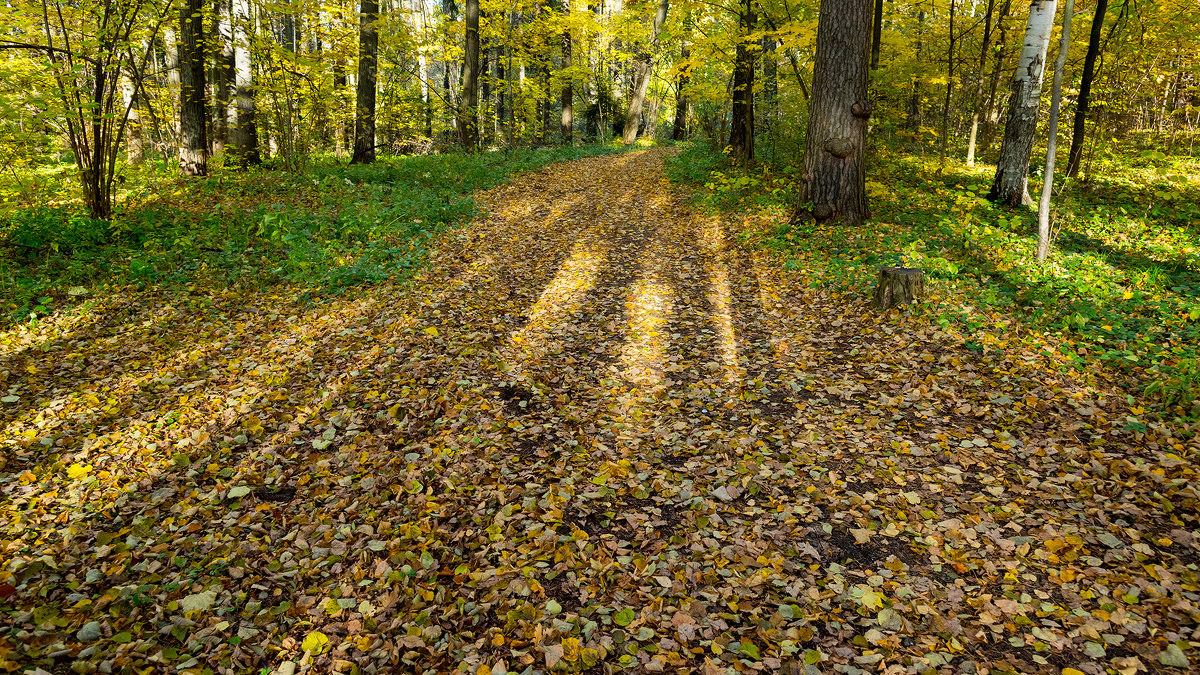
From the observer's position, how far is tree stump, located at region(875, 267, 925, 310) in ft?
21.6

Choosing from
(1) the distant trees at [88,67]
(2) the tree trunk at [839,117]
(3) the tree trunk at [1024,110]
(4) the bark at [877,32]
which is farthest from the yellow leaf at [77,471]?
(4) the bark at [877,32]

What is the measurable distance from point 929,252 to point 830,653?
21.7 feet

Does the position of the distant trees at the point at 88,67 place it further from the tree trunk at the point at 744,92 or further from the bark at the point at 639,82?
the bark at the point at 639,82

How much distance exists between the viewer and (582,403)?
5465 mm

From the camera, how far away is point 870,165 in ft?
41.2

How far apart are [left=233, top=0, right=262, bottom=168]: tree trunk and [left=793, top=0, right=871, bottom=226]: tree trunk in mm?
10853

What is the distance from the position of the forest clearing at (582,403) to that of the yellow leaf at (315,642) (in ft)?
0.08

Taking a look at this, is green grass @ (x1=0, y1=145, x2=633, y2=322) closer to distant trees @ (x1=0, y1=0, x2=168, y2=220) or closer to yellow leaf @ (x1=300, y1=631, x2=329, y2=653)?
distant trees @ (x1=0, y1=0, x2=168, y2=220)

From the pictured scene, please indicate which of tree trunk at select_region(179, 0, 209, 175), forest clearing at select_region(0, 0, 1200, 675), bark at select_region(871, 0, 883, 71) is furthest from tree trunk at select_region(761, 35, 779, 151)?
tree trunk at select_region(179, 0, 209, 175)

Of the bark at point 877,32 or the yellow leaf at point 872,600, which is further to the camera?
the bark at point 877,32

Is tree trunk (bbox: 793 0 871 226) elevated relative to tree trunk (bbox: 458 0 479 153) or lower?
lower

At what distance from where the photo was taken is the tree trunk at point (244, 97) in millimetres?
11413

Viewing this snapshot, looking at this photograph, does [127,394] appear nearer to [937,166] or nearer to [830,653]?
[830,653]

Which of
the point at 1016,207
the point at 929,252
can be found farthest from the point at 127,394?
the point at 1016,207
